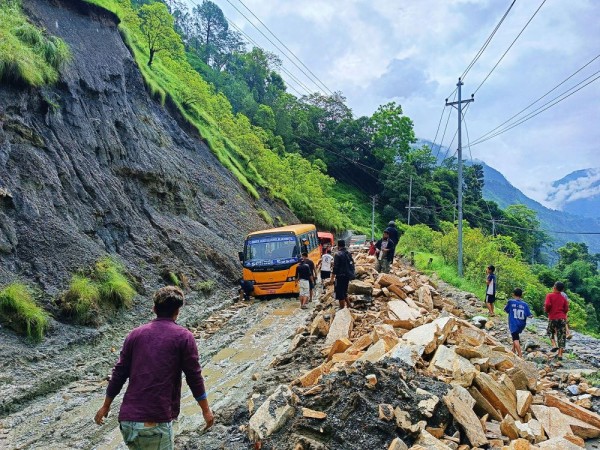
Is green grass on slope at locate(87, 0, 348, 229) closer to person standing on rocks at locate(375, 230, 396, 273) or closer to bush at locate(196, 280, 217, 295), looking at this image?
bush at locate(196, 280, 217, 295)

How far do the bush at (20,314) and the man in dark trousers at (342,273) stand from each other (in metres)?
6.37

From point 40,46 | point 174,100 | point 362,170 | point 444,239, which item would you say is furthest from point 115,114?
point 362,170

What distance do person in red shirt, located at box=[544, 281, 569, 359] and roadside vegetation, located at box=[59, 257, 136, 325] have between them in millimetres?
9529

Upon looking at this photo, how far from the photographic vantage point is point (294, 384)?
607cm

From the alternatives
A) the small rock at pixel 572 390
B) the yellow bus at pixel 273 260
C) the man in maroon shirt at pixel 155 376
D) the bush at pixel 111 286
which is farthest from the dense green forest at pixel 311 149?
the small rock at pixel 572 390

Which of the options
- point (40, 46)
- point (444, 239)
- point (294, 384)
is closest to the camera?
point (294, 384)

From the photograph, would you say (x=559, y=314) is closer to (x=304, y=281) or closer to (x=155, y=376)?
(x=304, y=281)

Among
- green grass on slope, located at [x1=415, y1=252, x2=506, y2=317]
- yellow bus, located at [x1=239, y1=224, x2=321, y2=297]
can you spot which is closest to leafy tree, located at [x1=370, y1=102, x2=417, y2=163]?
green grass on slope, located at [x1=415, y1=252, x2=506, y2=317]

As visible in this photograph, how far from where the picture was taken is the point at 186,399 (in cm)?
684

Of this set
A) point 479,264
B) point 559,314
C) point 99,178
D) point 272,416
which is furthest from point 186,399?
point 479,264

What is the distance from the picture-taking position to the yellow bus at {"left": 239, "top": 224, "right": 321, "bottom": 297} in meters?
14.7

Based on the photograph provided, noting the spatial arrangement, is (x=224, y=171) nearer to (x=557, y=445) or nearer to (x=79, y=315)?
(x=79, y=315)

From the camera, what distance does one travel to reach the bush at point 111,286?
10180mm

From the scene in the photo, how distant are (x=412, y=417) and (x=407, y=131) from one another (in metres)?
80.1
